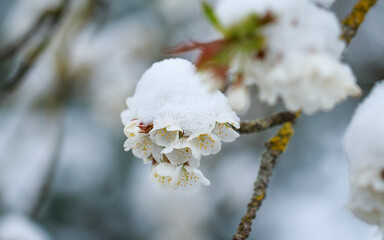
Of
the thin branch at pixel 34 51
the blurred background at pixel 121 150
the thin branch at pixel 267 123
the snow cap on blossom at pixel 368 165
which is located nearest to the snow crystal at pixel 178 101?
the thin branch at pixel 267 123

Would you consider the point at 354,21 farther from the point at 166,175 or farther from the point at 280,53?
the point at 166,175

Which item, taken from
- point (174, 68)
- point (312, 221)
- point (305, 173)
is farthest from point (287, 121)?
Result: point (305, 173)

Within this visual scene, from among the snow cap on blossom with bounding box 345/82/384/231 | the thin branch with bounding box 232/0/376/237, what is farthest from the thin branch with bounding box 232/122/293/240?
the snow cap on blossom with bounding box 345/82/384/231

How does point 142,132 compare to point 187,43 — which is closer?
point 187,43

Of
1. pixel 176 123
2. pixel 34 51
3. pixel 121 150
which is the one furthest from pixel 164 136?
pixel 121 150

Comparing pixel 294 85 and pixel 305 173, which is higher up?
pixel 294 85

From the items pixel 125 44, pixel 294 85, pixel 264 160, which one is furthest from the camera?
pixel 125 44

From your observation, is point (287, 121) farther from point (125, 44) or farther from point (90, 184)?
point (90, 184)
